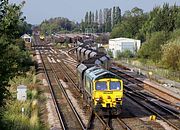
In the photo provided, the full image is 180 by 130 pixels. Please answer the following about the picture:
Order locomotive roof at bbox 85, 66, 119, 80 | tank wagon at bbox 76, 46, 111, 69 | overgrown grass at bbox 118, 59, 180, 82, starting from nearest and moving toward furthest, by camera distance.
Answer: locomotive roof at bbox 85, 66, 119, 80
tank wagon at bbox 76, 46, 111, 69
overgrown grass at bbox 118, 59, 180, 82

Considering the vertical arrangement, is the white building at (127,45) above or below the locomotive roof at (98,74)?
below

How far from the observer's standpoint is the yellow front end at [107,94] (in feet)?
69.9

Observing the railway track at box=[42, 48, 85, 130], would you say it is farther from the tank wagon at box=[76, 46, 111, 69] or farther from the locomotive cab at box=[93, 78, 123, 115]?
the tank wagon at box=[76, 46, 111, 69]

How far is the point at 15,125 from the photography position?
18.8 metres

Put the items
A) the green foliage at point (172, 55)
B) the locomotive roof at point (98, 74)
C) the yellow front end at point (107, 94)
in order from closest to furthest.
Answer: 1. the yellow front end at point (107, 94)
2. the locomotive roof at point (98, 74)
3. the green foliage at point (172, 55)

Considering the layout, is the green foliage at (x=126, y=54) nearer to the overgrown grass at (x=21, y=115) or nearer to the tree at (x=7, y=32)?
the overgrown grass at (x=21, y=115)

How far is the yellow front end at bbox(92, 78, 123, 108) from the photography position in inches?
839

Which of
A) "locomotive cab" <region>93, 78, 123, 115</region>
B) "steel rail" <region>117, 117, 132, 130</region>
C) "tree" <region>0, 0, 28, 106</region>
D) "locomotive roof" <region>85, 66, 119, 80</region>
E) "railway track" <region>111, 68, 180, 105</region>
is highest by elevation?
"tree" <region>0, 0, 28, 106</region>

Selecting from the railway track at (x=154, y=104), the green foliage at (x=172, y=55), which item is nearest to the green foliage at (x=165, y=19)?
the green foliage at (x=172, y=55)

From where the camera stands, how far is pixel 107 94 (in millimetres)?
21391

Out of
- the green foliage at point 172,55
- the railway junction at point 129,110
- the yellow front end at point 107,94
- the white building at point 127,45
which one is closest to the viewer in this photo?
the railway junction at point 129,110

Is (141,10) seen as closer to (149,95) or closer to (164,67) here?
(164,67)

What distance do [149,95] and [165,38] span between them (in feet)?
96.3

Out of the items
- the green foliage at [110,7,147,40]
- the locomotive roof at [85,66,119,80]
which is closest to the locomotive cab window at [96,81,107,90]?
the locomotive roof at [85,66,119,80]
